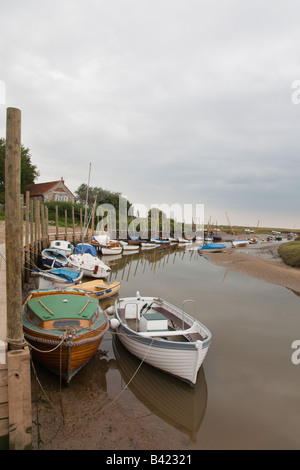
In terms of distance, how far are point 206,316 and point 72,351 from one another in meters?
7.67

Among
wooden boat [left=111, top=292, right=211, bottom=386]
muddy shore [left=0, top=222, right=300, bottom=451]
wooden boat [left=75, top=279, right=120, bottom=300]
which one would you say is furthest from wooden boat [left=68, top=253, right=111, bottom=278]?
muddy shore [left=0, top=222, right=300, bottom=451]

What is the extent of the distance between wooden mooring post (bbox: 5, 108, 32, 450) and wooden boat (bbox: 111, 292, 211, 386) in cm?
327

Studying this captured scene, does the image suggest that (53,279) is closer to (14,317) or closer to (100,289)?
(100,289)

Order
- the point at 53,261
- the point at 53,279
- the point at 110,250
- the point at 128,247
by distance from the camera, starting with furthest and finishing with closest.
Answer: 1. the point at 128,247
2. the point at 110,250
3. the point at 53,261
4. the point at 53,279

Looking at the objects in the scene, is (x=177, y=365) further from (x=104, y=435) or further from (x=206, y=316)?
(x=206, y=316)

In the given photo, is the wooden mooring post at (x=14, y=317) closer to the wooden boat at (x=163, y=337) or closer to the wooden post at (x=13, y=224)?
the wooden post at (x=13, y=224)

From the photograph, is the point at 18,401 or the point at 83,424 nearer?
the point at 18,401

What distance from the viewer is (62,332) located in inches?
274

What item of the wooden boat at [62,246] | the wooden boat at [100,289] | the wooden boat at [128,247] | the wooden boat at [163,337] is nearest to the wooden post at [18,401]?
the wooden boat at [163,337]

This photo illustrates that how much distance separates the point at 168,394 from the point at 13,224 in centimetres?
556

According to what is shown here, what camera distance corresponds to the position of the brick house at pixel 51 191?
178ft

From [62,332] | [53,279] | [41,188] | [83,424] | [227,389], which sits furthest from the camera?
[41,188]

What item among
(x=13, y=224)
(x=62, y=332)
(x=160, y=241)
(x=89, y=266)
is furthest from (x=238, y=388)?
(x=160, y=241)

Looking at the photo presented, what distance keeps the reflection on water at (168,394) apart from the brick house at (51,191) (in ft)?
166
